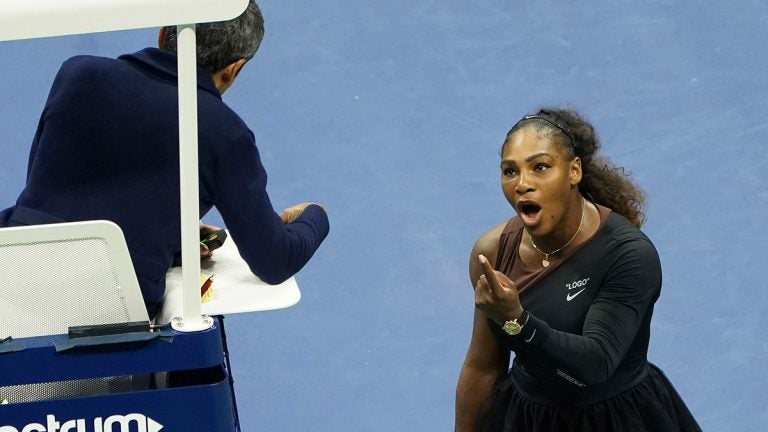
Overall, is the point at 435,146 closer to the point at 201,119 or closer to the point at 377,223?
the point at 377,223

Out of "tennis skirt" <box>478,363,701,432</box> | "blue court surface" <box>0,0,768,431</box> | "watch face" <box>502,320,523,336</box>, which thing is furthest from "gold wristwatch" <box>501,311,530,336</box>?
"blue court surface" <box>0,0,768,431</box>

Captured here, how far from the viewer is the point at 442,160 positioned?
21.7ft

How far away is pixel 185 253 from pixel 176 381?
417mm

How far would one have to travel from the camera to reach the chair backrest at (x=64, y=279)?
2439 mm

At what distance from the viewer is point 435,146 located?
6.70 metres

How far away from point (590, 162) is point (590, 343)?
580 millimetres

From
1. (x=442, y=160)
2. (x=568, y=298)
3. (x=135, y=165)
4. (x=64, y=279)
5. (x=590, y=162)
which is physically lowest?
(x=64, y=279)

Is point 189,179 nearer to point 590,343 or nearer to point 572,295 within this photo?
point 590,343

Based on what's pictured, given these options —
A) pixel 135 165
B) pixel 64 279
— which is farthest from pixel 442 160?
pixel 64 279

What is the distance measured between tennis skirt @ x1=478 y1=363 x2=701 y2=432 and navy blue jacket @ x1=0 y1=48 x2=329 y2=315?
1118 mm

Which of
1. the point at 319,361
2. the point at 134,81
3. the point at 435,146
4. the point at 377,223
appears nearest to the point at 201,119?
the point at 134,81

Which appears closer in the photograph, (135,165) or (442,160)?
(135,165)

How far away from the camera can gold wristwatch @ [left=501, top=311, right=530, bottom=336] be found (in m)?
3.24

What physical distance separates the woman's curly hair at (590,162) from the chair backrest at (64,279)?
54.0 inches
